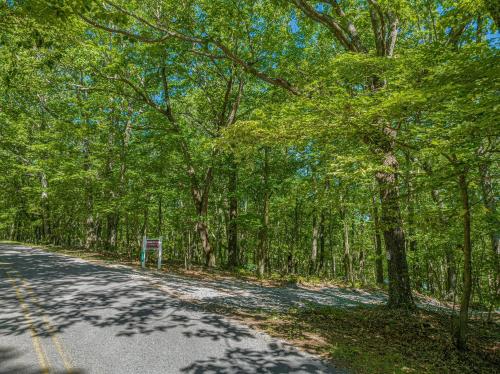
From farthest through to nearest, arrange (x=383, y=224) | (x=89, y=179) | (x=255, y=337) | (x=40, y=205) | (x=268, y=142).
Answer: (x=40, y=205) → (x=89, y=179) → (x=383, y=224) → (x=268, y=142) → (x=255, y=337)

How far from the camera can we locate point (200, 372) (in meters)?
4.78

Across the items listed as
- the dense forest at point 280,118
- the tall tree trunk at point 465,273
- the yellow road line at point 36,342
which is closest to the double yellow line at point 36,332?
the yellow road line at point 36,342

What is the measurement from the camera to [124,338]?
575cm

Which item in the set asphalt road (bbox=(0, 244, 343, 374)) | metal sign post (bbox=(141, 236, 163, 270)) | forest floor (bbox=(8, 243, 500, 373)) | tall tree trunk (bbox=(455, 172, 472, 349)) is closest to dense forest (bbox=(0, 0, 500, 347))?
tall tree trunk (bbox=(455, 172, 472, 349))

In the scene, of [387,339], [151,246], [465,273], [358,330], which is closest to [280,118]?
[465,273]

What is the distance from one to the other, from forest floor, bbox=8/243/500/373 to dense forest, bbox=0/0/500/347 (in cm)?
77

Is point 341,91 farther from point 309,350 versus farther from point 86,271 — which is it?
point 86,271

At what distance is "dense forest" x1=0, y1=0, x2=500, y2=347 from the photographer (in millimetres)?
5578

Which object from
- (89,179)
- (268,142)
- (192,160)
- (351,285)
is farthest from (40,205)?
(268,142)

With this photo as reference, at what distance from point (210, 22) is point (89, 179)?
45.9 feet

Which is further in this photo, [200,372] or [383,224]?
[383,224]

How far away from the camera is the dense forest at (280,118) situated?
5.58 meters

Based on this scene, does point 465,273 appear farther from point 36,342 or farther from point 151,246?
point 151,246

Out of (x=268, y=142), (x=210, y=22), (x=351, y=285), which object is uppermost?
(x=210, y=22)
